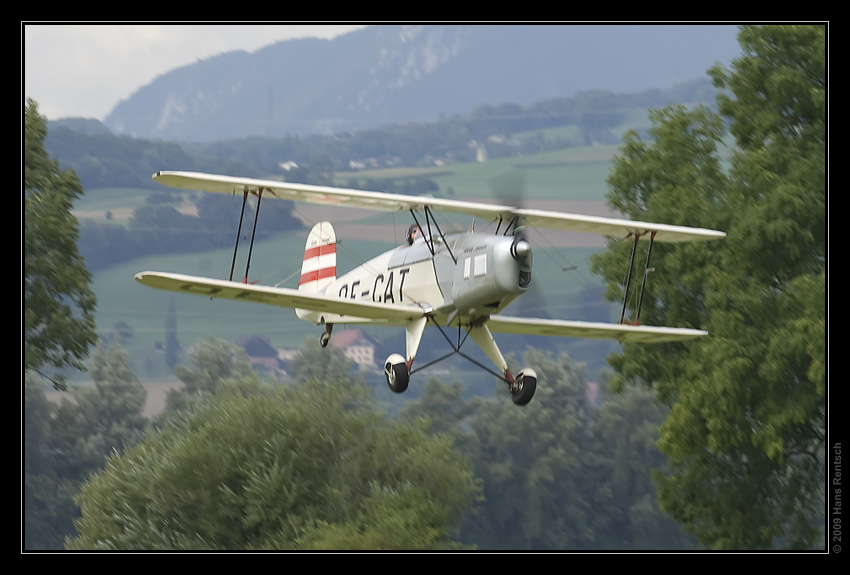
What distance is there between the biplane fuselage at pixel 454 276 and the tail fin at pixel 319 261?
3.85m

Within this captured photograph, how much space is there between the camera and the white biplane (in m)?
15.7

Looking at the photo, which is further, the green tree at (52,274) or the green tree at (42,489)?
the green tree at (42,489)

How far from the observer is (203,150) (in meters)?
159

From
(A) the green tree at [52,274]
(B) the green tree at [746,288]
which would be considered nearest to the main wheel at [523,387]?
(B) the green tree at [746,288]

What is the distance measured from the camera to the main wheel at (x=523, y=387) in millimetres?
16875

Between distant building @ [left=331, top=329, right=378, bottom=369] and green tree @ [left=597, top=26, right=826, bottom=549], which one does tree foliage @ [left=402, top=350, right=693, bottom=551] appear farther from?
green tree @ [left=597, top=26, right=826, bottom=549]

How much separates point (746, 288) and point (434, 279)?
12.5 metres

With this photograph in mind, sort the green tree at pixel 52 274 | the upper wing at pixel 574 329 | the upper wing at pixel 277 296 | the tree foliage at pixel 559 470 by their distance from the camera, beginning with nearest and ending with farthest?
the upper wing at pixel 277 296 → the upper wing at pixel 574 329 → the green tree at pixel 52 274 → the tree foliage at pixel 559 470

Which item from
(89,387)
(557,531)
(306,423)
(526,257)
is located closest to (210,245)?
(89,387)

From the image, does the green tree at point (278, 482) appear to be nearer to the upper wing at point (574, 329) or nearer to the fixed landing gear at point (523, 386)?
the upper wing at point (574, 329)

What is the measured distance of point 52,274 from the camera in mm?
31469

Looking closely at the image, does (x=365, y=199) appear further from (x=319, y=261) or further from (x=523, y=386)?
(x=319, y=261)

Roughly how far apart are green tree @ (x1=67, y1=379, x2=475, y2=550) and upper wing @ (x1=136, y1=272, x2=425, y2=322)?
18832 millimetres

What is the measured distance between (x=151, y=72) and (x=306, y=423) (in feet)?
557
